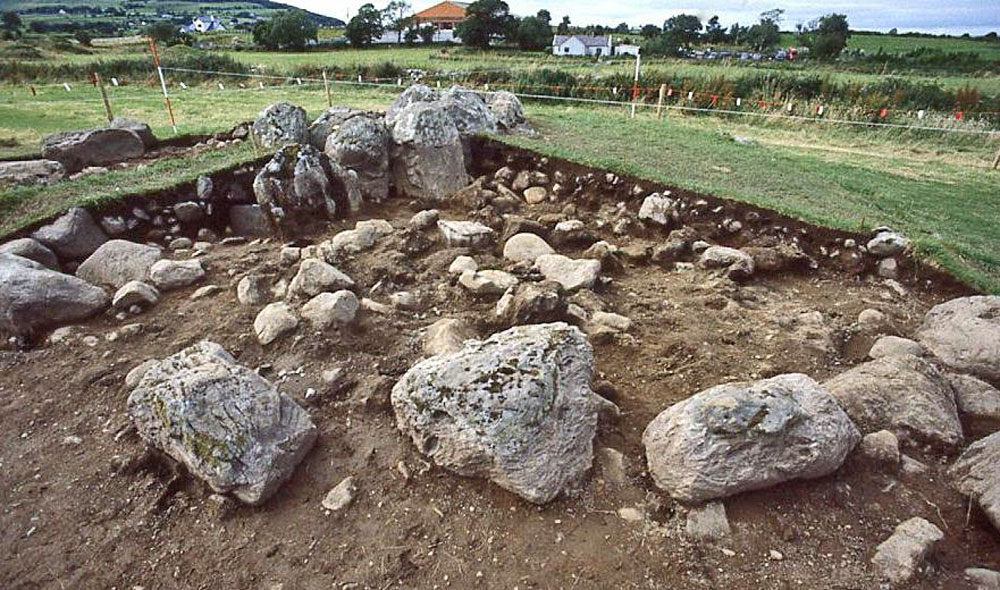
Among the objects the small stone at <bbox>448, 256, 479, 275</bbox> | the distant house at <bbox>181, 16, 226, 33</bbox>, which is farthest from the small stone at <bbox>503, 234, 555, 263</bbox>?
the distant house at <bbox>181, 16, 226, 33</bbox>

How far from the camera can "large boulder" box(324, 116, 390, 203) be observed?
29.4 ft

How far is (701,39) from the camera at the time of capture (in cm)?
5797

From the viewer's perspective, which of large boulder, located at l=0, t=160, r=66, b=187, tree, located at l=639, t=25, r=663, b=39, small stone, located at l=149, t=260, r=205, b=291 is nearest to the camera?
small stone, located at l=149, t=260, r=205, b=291

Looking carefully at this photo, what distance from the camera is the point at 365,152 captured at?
900 centimetres

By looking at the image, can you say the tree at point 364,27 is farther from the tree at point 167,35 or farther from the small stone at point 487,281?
the small stone at point 487,281

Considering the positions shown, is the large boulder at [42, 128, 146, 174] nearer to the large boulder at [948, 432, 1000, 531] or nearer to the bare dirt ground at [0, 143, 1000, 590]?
the bare dirt ground at [0, 143, 1000, 590]

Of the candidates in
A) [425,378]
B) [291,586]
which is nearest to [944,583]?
Result: [425,378]

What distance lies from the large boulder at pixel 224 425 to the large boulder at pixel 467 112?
275 inches

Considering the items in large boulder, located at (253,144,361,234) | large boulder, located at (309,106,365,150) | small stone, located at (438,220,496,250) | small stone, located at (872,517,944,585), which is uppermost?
large boulder, located at (309,106,365,150)

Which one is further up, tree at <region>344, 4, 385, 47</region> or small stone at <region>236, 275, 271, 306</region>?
tree at <region>344, 4, 385, 47</region>

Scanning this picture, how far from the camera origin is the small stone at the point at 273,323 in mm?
5191

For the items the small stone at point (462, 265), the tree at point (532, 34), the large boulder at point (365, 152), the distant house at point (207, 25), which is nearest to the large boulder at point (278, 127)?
the large boulder at point (365, 152)

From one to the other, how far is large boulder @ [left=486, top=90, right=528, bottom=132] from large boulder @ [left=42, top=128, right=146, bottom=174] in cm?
722

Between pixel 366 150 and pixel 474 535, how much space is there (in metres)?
7.02
